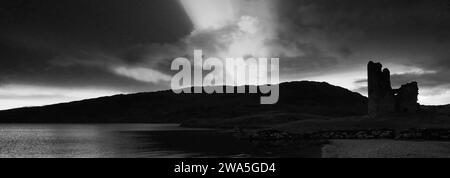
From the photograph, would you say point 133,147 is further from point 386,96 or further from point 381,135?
point 386,96

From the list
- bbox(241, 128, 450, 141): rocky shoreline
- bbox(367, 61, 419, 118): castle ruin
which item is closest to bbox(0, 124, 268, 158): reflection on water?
bbox(241, 128, 450, 141): rocky shoreline

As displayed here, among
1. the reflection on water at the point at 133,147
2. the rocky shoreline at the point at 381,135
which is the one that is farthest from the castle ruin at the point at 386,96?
the reflection on water at the point at 133,147

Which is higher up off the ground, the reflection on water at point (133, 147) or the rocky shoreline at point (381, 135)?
the rocky shoreline at point (381, 135)

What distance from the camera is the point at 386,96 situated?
3123 inches

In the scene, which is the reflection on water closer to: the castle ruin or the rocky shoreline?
the rocky shoreline

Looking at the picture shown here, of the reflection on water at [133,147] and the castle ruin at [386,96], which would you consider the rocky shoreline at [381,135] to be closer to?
the reflection on water at [133,147]

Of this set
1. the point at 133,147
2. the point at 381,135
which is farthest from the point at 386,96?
the point at 133,147

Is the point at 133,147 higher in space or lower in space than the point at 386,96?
lower

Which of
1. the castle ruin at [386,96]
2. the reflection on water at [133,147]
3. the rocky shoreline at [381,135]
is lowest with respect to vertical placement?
the reflection on water at [133,147]

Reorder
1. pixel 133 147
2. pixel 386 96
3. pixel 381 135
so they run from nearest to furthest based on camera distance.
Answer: pixel 133 147 < pixel 381 135 < pixel 386 96

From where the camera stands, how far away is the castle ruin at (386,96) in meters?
79.1

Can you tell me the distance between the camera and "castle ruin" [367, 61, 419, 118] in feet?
260

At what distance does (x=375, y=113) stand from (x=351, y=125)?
6.78m
